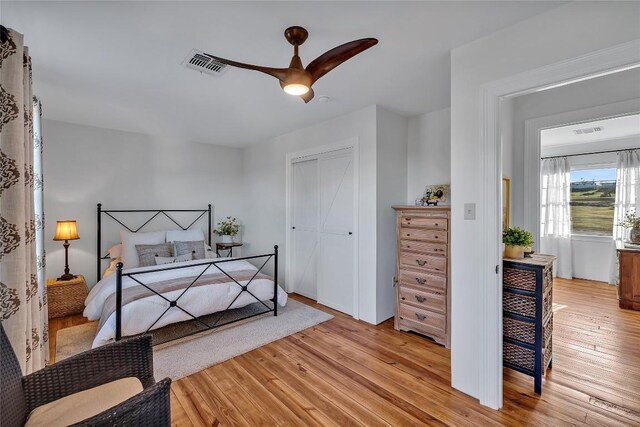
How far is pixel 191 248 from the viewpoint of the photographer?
4.29 metres

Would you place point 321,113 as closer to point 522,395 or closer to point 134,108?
point 134,108

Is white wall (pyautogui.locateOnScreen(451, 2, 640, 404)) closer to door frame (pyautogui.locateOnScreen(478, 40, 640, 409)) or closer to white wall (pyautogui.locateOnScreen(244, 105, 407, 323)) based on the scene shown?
door frame (pyautogui.locateOnScreen(478, 40, 640, 409))

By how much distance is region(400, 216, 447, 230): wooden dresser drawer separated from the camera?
293 centimetres

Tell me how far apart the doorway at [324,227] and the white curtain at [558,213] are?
14.4 feet

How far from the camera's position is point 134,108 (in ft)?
11.3

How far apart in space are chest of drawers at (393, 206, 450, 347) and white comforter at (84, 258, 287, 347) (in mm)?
1577

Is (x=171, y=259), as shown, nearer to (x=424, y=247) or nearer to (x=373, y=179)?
(x=373, y=179)

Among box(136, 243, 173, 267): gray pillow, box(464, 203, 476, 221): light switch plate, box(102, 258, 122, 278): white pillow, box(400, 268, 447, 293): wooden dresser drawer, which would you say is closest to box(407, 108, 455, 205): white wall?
box(400, 268, 447, 293): wooden dresser drawer

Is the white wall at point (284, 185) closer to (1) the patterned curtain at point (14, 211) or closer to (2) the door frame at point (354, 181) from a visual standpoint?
(2) the door frame at point (354, 181)

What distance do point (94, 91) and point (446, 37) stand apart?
3.41 m

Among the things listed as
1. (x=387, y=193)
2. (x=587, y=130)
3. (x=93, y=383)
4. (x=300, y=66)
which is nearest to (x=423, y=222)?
(x=387, y=193)

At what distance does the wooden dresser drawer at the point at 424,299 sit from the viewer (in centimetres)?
294

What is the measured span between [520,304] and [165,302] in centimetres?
322

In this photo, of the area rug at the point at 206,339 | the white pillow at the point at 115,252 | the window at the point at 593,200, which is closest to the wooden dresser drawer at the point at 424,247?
the area rug at the point at 206,339
